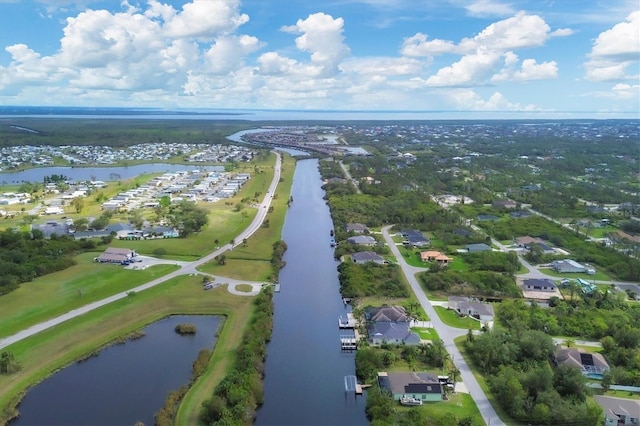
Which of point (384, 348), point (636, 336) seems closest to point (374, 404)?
point (384, 348)

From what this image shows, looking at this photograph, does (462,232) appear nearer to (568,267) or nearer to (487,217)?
(487,217)

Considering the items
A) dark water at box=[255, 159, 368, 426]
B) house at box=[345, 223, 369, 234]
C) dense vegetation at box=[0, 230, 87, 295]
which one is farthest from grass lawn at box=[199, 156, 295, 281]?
dense vegetation at box=[0, 230, 87, 295]

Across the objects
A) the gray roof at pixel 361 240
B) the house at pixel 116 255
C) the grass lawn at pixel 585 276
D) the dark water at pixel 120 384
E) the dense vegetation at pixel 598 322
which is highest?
the house at pixel 116 255

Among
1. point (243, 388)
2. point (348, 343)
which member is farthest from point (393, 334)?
point (243, 388)

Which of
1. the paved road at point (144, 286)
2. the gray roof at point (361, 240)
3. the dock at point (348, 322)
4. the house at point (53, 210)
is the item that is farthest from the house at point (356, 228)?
the house at point (53, 210)

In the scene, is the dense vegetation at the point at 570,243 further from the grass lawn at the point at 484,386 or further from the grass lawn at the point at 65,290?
the grass lawn at the point at 65,290
